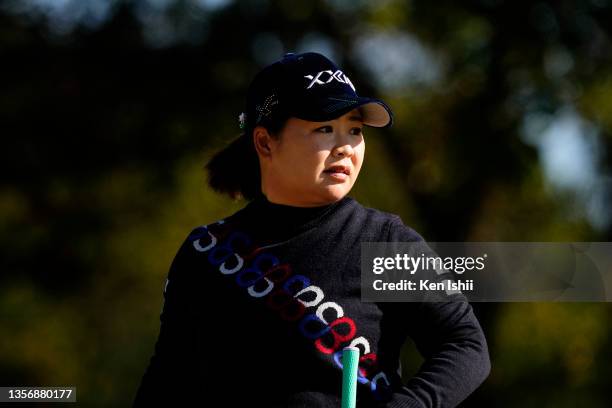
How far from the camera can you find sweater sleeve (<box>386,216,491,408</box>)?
2.18 meters

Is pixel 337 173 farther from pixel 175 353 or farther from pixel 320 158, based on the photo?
pixel 175 353

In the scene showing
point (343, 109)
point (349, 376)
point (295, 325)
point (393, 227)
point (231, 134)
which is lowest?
point (349, 376)

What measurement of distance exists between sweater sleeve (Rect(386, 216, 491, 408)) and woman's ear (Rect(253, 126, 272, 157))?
0.53m

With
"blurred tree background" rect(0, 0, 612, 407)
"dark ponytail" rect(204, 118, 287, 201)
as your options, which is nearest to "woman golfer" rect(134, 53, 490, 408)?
"dark ponytail" rect(204, 118, 287, 201)

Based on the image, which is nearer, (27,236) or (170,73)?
(170,73)

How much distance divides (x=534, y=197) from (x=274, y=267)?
842 cm

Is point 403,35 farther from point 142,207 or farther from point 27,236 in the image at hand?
point 27,236

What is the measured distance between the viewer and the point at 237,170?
2811 millimetres

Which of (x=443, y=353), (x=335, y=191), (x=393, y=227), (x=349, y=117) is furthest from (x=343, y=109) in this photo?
(x=443, y=353)

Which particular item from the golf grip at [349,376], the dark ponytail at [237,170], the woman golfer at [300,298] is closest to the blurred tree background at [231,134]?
the dark ponytail at [237,170]

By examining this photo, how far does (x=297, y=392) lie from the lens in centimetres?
228

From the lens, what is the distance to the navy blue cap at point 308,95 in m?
2.40

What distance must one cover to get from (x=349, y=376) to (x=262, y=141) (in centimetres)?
71

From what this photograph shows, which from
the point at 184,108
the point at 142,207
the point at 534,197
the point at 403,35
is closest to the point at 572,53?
the point at 534,197
